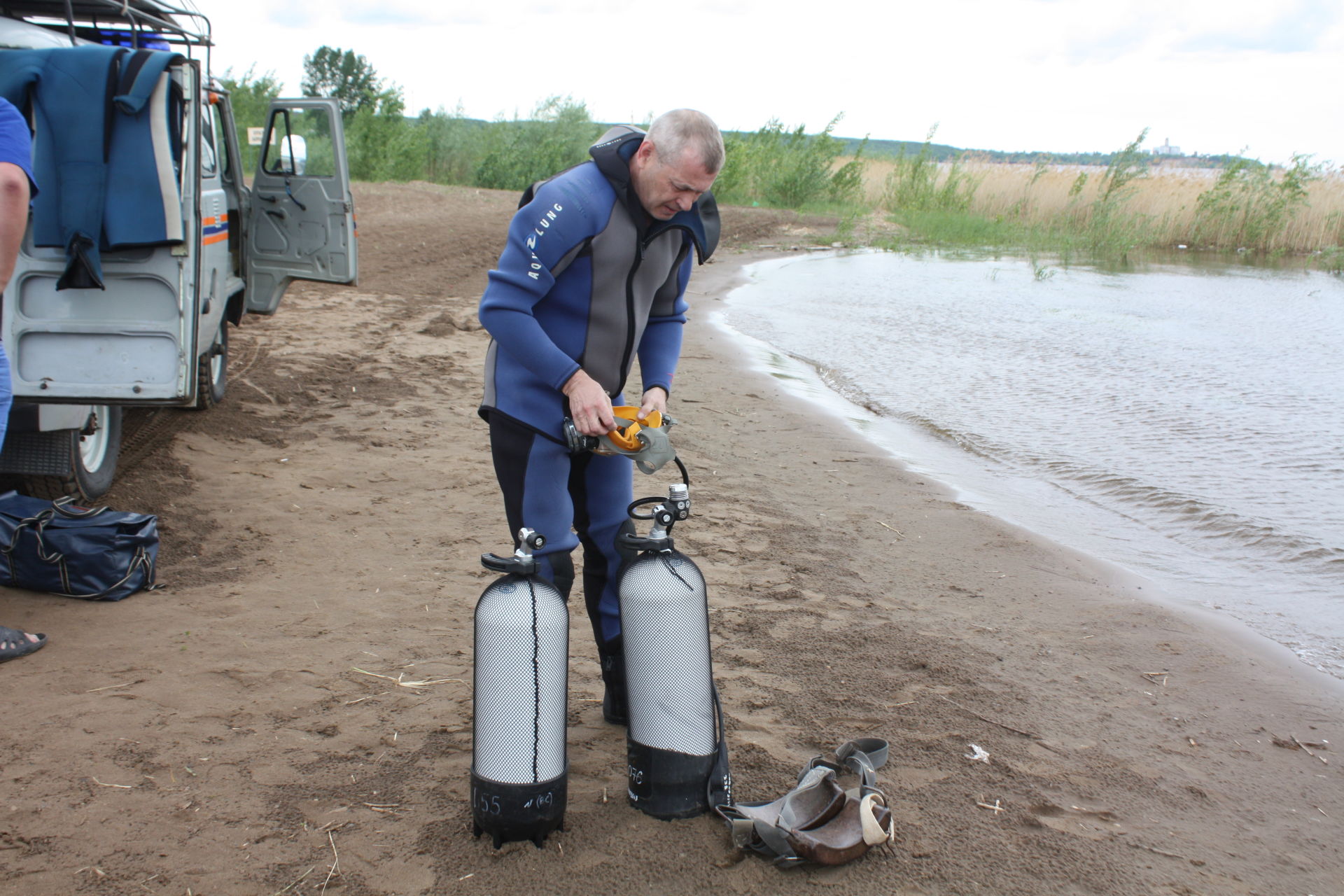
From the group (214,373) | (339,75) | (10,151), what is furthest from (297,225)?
(339,75)

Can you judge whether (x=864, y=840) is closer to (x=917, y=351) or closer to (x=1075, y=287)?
(x=917, y=351)

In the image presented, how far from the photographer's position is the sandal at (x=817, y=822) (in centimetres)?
252

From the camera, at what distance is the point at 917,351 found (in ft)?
38.4

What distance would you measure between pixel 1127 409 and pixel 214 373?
24.0 feet

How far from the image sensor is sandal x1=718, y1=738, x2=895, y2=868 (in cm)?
252

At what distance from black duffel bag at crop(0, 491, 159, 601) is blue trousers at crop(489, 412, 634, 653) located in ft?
6.76

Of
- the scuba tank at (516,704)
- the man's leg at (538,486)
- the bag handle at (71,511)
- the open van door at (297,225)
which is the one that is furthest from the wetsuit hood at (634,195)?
the open van door at (297,225)

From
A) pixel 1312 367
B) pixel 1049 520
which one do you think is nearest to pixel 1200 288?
pixel 1312 367

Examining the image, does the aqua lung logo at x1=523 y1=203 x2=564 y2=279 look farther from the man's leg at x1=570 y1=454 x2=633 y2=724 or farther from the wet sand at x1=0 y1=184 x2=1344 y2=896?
the wet sand at x1=0 y1=184 x2=1344 y2=896

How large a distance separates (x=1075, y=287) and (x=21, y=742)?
690 inches

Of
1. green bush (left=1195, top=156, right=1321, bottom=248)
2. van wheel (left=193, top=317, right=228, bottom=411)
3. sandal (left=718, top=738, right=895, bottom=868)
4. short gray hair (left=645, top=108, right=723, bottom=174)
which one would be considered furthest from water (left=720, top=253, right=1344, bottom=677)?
green bush (left=1195, top=156, right=1321, bottom=248)

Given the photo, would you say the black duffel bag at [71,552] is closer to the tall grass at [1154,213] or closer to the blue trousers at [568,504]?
the blue trousers at [568,504]

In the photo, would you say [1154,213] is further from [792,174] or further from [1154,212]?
[792,174]

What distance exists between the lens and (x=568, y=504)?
9.12 ft
